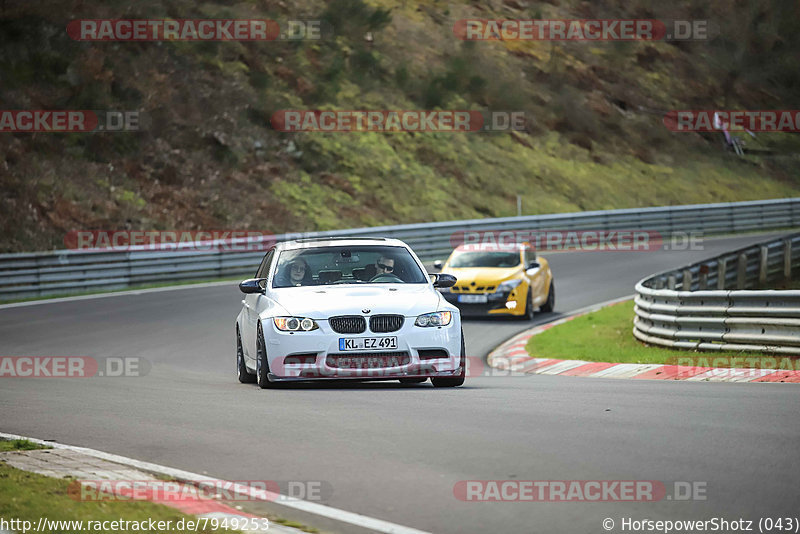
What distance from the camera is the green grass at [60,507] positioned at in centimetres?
565

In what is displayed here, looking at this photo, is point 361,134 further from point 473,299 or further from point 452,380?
point 452,380

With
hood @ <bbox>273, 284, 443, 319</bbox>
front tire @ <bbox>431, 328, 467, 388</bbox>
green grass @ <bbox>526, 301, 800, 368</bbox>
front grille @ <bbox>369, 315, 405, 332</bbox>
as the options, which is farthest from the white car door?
green grass @ <bbox>526, 301, 800, 368</bbox>

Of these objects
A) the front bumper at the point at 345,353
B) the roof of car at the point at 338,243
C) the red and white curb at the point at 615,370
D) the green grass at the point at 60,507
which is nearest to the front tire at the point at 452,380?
the front bumper at the point at 345,353

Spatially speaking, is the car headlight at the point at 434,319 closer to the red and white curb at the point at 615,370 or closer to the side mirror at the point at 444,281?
the side mirror at the point at 444,281

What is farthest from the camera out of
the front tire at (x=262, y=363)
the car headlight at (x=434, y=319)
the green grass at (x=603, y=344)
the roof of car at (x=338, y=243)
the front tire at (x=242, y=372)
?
the green grass at (x=603, y=344)

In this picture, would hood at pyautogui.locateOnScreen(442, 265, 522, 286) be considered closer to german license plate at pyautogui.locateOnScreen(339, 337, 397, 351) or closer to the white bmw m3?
the white bmw m3

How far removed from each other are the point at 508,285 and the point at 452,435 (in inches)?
542

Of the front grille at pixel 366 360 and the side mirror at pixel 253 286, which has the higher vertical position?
the side mirror at pixel 253 286

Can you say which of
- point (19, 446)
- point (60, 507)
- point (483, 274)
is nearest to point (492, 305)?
point (483, 274)

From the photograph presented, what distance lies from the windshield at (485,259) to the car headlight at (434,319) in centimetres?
1114

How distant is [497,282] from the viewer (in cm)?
2170

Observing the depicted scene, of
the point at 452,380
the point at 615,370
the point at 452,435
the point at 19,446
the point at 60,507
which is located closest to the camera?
the point at 60,507

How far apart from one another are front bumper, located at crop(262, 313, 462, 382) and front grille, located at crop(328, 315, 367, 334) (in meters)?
0.04

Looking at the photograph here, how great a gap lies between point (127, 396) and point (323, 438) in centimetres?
385
